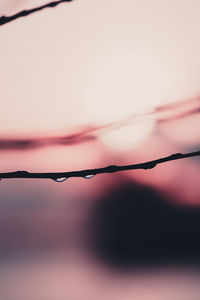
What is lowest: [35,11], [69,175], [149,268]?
[149,268]

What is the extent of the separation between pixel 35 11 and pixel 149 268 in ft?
14.6

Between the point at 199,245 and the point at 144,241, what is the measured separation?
819 millimetres

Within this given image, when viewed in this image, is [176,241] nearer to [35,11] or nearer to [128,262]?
[128,262]

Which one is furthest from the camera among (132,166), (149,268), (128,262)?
(128,262)

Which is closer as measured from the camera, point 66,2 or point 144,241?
point 66,2

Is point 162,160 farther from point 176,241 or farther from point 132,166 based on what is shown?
point 176,241

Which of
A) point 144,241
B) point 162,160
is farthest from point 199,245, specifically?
point 162,160

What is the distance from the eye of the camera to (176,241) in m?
5.07

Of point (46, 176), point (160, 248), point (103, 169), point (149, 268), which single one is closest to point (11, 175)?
point (46, 176)

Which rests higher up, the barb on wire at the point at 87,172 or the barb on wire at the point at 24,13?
the barb on wire at the point at 24,13

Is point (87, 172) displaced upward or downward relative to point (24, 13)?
downward

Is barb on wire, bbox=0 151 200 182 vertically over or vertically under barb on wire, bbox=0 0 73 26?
under

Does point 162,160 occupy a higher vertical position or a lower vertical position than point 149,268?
higher

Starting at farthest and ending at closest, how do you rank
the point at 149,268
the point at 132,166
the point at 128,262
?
1. the point at 128,262
2. the point at 149,268
3. the point at 132,166
